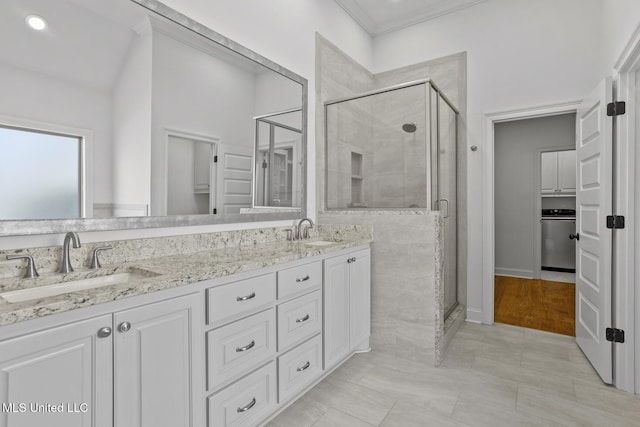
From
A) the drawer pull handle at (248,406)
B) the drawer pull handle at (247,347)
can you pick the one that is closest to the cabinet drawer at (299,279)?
the drawer pull handle at (247,347)

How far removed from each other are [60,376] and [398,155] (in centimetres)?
270

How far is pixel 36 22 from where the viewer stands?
4.50ft

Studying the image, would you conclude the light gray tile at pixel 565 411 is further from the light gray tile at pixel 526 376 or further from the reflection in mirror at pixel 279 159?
the reflection in mirror at pixel 279 159

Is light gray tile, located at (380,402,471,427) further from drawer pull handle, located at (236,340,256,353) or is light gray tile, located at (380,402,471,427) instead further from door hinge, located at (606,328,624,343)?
door hinge, located at (606,328,624,343)

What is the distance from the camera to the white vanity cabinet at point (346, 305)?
87.0 inches

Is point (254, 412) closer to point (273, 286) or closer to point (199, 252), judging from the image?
point (273, 286)

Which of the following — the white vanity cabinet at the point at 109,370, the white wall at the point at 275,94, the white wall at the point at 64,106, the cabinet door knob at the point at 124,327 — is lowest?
the white vanity cabinet at the point at 109,370

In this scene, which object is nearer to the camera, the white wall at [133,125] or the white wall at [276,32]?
the white wall at [133,125]

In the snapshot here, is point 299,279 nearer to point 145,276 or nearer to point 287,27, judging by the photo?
point 145,276

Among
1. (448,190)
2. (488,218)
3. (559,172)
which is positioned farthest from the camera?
(559,172)

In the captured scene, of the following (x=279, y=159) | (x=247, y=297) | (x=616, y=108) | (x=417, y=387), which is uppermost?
(x=616, y=108)

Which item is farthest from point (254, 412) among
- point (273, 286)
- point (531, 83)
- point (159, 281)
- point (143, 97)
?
point (531, 83)

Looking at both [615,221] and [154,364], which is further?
[615,221]

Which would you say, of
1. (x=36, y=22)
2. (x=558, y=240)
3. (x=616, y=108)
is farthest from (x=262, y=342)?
(x=558, y=240)
